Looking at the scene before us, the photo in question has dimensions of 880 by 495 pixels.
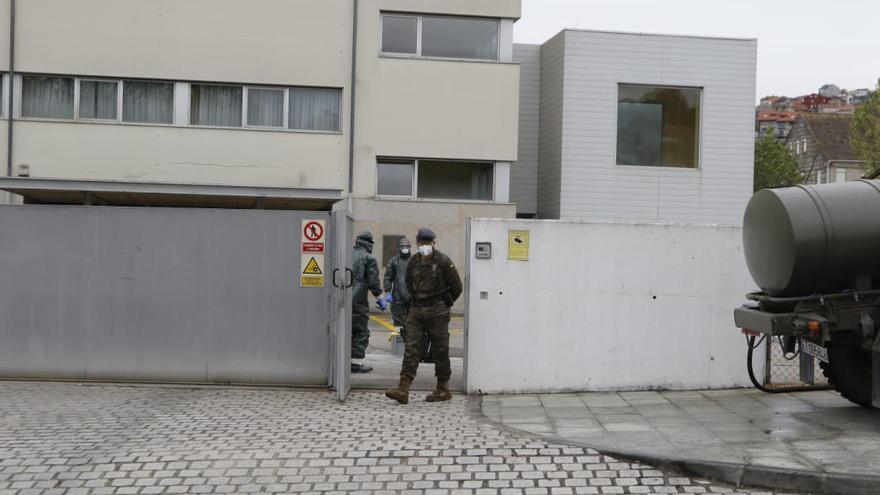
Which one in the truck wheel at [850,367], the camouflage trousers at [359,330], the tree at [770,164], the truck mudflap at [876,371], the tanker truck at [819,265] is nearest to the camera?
the tanker truck at [819,265]

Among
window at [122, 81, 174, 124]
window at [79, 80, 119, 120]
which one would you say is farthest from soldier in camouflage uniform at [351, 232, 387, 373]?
window at [79, 80, 119, 120]

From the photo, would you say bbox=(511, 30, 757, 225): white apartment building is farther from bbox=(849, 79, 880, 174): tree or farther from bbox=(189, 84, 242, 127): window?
bbox=(849, 79, 880, 174): tree

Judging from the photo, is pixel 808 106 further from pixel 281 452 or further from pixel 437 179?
pixel 281 452

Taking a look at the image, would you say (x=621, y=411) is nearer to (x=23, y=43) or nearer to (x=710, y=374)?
(x=710, y=374)

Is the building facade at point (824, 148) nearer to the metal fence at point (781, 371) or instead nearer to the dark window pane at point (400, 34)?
the dark window pane at point (400, 34)

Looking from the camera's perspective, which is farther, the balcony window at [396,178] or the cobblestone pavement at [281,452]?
the balcony window at [396,178]

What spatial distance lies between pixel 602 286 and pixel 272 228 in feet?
11.6

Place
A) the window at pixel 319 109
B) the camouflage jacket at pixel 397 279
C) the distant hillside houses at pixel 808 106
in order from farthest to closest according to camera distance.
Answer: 1. the distant hillside houses at pixel 808 106
2. the window at pixel 319 109
3. the camouflage jacket at pixel 397 279

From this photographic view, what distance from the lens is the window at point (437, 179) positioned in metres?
20.6

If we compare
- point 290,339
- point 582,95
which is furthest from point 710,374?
point 582,95

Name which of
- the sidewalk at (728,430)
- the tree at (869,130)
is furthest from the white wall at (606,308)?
the tree at (869,130)

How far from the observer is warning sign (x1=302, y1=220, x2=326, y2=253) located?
361 inches

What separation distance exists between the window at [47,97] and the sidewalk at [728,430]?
1534 centimetres

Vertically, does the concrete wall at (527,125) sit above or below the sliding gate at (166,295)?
above
